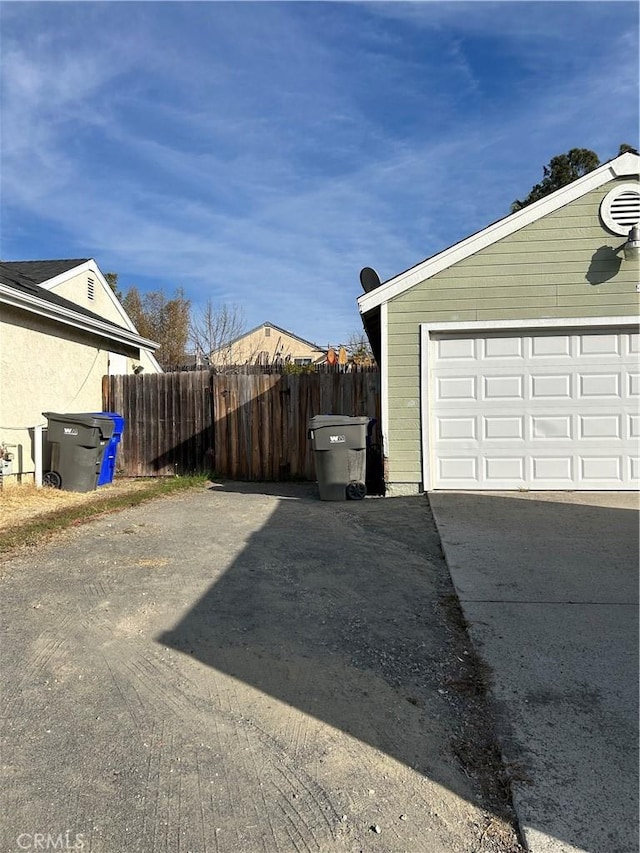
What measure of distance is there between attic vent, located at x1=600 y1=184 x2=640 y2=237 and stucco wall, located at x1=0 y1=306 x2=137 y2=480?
8.61 m

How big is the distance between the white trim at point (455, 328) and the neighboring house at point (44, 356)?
592 cm

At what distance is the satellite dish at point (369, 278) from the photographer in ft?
30.3

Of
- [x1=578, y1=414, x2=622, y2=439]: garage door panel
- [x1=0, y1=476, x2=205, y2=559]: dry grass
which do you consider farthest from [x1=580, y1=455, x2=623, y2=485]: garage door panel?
[x1=0, y1=476, x2=205, y2=559]: dry grass

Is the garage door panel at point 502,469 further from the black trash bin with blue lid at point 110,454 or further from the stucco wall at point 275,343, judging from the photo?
the stucco wall at point 275,343

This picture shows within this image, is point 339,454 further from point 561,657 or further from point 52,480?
point 561,657

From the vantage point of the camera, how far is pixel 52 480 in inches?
360

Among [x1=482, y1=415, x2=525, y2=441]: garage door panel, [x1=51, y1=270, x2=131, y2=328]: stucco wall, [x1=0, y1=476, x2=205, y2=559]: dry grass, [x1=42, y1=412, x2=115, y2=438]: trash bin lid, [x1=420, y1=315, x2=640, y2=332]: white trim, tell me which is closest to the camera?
[x1=0, y1=476, x2=205, y2=559]: dry grass

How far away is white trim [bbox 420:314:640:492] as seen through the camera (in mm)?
7975

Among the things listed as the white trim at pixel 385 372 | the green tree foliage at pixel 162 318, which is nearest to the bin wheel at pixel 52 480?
the white trim at pixel 385 372

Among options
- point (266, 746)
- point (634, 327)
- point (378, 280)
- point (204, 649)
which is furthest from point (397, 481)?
point (266, 746)

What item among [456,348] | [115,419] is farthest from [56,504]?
[456,348]

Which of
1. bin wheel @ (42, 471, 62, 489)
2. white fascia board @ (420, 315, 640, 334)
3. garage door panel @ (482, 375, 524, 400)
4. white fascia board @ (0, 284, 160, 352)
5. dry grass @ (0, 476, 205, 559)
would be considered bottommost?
dry grass @ (0, 476, 205, 559)

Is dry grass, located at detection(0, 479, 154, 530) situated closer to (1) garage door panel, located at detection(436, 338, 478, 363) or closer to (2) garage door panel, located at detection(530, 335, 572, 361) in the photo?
(1) garage door panel, located at detection(436, 338, 478, 363)

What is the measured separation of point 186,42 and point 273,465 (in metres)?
6.43
